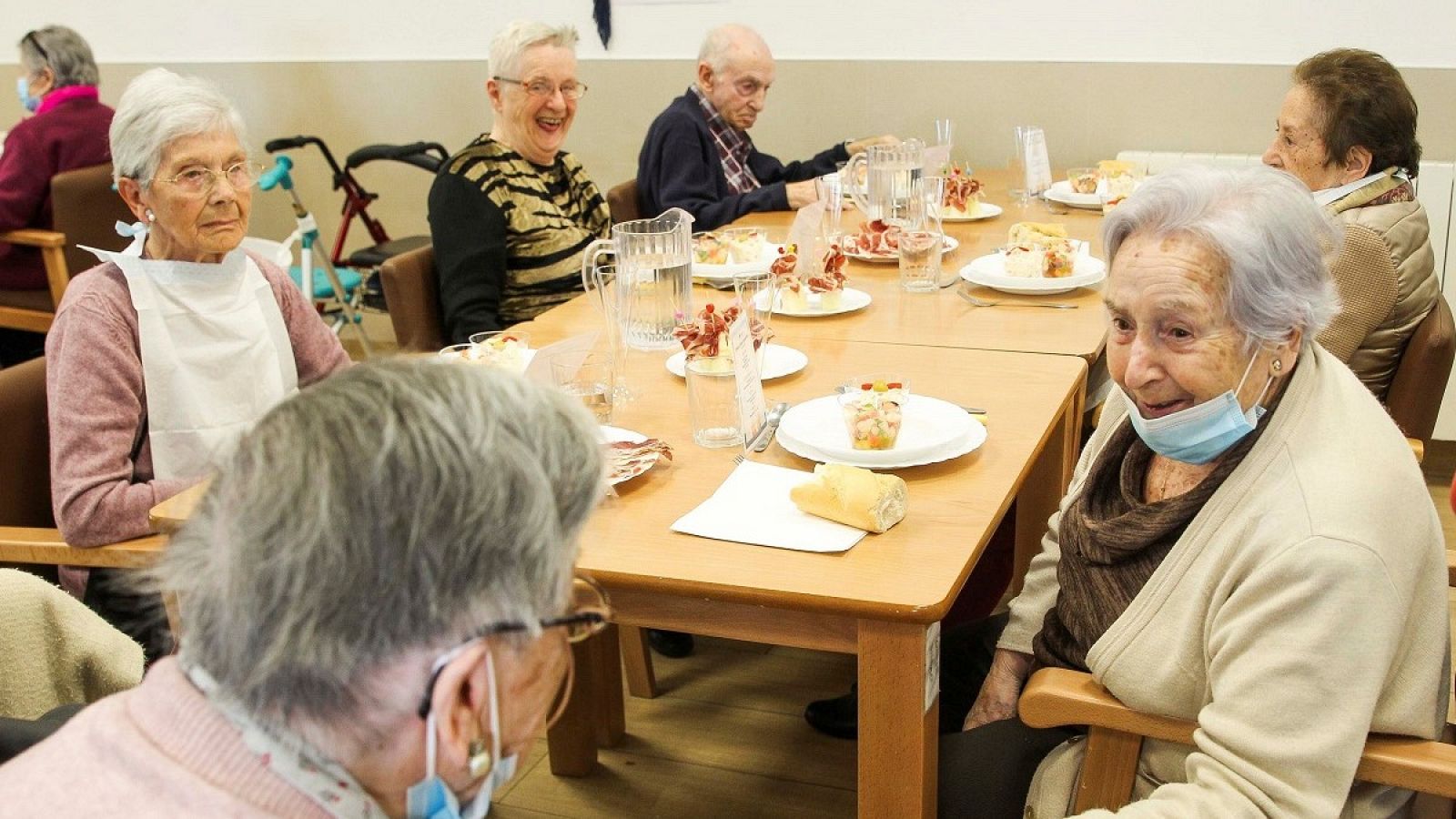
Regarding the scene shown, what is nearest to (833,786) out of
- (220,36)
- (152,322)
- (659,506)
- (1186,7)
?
(659,506)

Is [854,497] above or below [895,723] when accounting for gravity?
above

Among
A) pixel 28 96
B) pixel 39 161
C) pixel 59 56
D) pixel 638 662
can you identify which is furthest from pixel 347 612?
pixel 28 96

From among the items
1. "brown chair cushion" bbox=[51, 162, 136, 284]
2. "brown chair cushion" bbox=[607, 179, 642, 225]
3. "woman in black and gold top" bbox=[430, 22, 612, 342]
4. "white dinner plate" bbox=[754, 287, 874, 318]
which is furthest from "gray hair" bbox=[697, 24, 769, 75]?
"brown chair cushion" bbox=[51, 162, 136, 284]

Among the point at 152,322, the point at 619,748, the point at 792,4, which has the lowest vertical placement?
the point at 619,748

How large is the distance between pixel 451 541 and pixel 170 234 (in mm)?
1602

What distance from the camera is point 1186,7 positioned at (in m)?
4.01

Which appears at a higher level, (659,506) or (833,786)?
(659,506)

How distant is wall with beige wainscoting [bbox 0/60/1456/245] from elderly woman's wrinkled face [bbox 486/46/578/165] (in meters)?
1.62

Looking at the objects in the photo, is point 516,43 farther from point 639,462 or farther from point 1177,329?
point 1177,329

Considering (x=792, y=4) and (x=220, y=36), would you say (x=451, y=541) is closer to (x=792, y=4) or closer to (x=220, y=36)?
(x=792, y=4)

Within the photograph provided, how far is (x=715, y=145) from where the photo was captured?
12.3 feet

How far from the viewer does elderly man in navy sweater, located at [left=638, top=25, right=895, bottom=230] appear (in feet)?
11.7

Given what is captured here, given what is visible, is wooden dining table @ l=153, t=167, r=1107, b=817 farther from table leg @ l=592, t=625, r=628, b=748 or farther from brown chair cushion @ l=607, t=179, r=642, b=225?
brown chair cushion @ l=607, t=179, r=642, b=225

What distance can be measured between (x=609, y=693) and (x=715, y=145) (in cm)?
180
